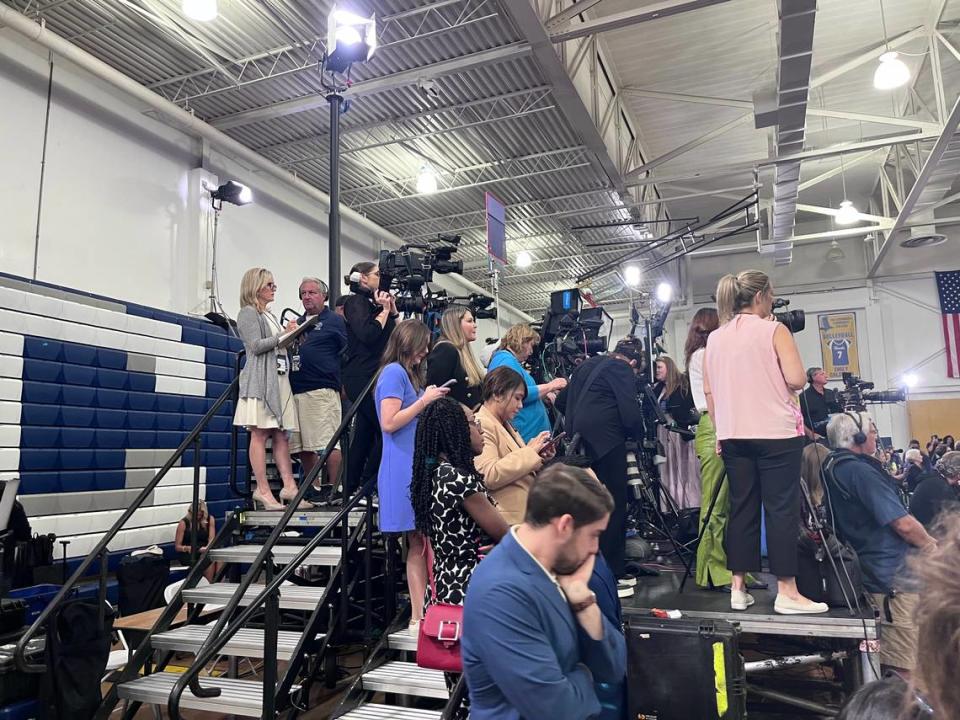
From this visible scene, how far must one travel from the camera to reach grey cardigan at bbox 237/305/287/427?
4137mm

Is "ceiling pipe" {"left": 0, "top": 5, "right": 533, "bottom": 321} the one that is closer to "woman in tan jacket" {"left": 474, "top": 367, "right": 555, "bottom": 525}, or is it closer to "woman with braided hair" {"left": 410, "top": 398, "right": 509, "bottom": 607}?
"woman in tan jacket" {"left": 474, "top": 367, "right": 555, "bottom": 525}

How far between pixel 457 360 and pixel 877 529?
7.59ft

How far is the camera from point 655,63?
8.26m

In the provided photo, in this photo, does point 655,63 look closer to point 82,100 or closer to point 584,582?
point 82,100

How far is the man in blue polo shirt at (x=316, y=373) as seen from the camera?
4434mm

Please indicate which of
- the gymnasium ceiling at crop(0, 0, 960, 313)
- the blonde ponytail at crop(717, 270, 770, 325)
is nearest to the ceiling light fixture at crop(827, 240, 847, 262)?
the gymnasium ceiling at crop(0, 0, 960, 313)

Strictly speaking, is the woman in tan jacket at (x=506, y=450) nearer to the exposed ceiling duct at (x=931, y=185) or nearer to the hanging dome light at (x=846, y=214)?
the exposed ceiling duct at (x=931, y=185)

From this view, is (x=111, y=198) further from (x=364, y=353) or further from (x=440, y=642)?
(x=440, y=642)

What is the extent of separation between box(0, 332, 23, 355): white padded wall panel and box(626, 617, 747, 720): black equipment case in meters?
5.35

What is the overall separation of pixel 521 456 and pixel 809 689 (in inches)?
99.9

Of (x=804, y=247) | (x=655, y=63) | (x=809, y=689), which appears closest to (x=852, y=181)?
(x=804, y=247)

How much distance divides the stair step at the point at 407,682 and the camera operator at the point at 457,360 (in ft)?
4.08

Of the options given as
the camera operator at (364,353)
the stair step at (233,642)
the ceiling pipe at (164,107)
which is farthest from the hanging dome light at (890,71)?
the stair step at (233,642)

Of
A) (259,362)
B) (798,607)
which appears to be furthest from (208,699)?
(798,607)
